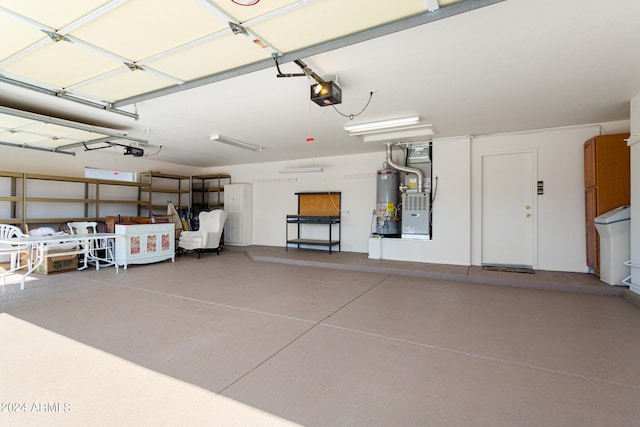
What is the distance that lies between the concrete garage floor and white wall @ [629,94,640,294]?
0.32m

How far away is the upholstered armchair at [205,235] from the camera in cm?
683

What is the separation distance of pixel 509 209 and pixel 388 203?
6.97ft

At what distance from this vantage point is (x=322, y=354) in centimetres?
225

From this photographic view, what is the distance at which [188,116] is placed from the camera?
14.1 feet

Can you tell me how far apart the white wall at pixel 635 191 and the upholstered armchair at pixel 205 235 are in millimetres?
7218

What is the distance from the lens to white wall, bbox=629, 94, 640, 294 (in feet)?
11.3

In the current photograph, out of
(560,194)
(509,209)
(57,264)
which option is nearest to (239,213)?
(57,264)

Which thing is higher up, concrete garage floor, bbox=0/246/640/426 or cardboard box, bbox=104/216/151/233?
cardboard box, bbox=104/216/151/233

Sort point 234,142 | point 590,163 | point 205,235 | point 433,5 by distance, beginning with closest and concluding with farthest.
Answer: point 433,5
point 590,163
point 234,142
point 205,235

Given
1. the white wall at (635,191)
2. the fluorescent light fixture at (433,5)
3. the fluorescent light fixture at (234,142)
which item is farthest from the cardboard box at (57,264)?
the white wall at (635,191)

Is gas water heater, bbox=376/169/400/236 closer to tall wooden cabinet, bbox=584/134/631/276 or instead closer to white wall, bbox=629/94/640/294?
tall wooden cabinet, bbox=584/134/631/276

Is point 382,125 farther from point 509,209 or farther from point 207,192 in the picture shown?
point 207,192

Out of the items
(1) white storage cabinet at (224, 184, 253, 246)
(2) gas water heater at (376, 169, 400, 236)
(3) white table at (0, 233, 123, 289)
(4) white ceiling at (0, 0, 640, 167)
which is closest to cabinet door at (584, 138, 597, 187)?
(4) white ceiling at (0, 0, 640, 167)

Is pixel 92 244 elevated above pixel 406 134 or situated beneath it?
situated beneath
